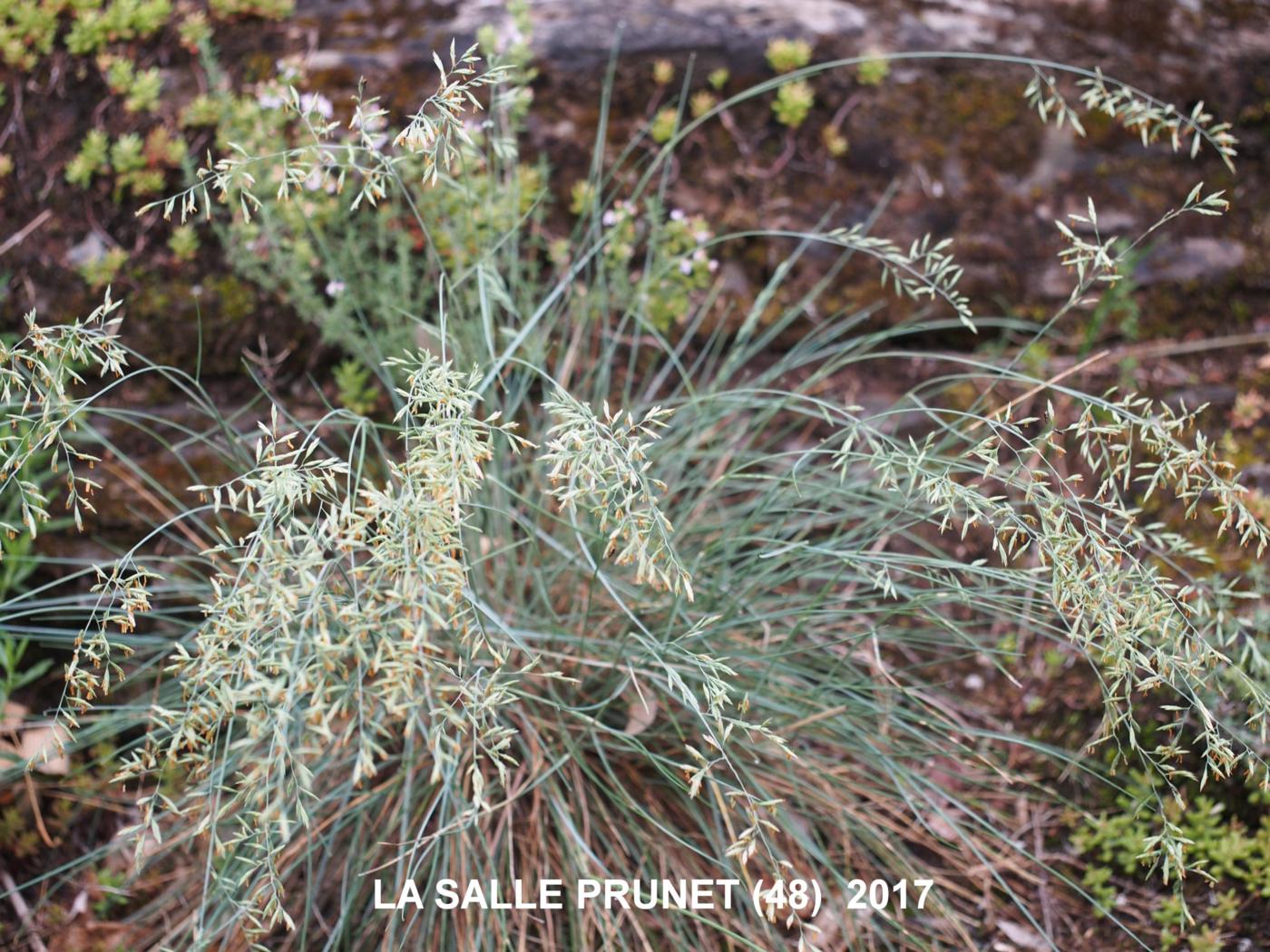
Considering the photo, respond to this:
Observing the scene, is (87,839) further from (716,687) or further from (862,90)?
(862,90)

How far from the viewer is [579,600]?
2246mm

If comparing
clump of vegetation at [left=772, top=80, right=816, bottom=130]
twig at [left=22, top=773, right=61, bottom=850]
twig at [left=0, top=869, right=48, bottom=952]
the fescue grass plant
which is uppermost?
clump of vegetation at [left=772, top=80, right=816, bottom=130]

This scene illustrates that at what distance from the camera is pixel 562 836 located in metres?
1.91

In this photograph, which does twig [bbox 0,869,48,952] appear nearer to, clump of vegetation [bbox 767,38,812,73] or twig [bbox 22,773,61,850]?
twig [bbox 22,773,61,850]

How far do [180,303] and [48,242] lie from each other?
0.46m

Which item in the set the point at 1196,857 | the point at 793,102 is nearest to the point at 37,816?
the point at 1196,857

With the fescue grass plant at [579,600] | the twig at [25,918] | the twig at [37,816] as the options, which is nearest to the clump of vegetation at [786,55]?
the fescue grass plant at [579,600]

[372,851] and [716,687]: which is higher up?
[716,687]

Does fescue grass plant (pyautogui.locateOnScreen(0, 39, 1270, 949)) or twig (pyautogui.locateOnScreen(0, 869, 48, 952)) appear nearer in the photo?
fescue grass plant (pyautogui.locateOnScreen(0, 39, 1270, 949))

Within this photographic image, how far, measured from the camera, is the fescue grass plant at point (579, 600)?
131cm

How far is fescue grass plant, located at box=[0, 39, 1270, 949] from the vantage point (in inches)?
51.6

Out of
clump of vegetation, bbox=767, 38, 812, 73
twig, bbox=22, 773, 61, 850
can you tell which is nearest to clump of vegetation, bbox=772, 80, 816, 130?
clump of vegetation, bbox=767, 38, 812, 73

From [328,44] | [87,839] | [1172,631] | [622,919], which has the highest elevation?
[328,44]

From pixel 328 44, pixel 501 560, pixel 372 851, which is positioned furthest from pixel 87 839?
pixel 328 44
